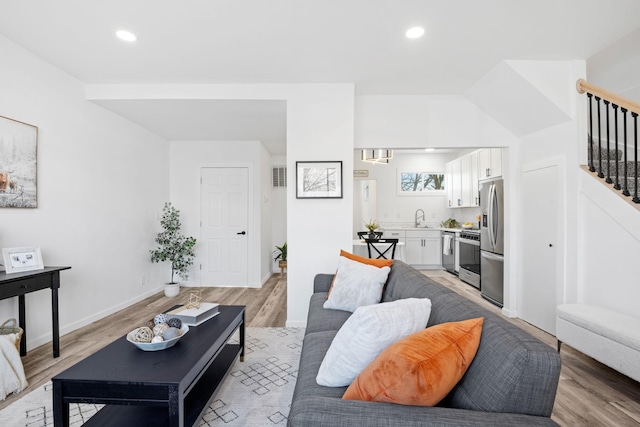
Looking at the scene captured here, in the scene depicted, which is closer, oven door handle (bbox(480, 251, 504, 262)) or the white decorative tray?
the white decorative tray

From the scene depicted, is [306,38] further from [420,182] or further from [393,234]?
[420,182]

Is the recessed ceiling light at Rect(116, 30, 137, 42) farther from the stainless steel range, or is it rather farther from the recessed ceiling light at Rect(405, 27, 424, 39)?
the stainless steel range

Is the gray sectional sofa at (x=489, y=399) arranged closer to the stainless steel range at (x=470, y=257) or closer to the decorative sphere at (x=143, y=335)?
the decorative sphere at (x=143, y=335)

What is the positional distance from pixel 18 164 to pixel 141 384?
254 cm

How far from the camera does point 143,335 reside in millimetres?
1786

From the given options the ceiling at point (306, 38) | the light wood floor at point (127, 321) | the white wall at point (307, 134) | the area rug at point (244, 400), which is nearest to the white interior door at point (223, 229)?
the light wood floor at point (127, 321)

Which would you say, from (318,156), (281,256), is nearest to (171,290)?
(281,256)

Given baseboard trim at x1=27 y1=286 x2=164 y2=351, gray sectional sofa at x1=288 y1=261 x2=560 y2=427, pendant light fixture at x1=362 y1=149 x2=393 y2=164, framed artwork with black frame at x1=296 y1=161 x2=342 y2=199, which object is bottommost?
baseboard trim at x1=27 y1=286 x2=164 y2=351

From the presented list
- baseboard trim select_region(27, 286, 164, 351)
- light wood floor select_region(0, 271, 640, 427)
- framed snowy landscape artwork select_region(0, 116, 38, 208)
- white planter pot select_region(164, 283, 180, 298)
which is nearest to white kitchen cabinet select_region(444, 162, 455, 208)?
light wood floor select_region(0, 271, 640, 427)

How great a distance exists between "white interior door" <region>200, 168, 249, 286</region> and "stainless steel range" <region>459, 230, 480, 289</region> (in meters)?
3.63

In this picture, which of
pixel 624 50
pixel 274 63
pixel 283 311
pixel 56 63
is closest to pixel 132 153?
pixel 56 63

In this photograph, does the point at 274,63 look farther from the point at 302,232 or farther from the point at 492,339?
the point at 492,339

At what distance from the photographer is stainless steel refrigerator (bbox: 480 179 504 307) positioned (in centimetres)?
418

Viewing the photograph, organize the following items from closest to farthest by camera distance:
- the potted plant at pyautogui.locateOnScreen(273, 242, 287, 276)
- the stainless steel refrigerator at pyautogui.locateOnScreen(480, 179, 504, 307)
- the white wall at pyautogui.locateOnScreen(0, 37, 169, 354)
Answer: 1. the white wall at pyautogui.locateOnScreen(0, 37, 169, 354)
2. the stainless steel refrigerator at pyautogui.locateOnScreen(480, 179, 504, 307)
3. the potted plant at pyautogui.locateOnScreen(273, 242, 287, 276)
